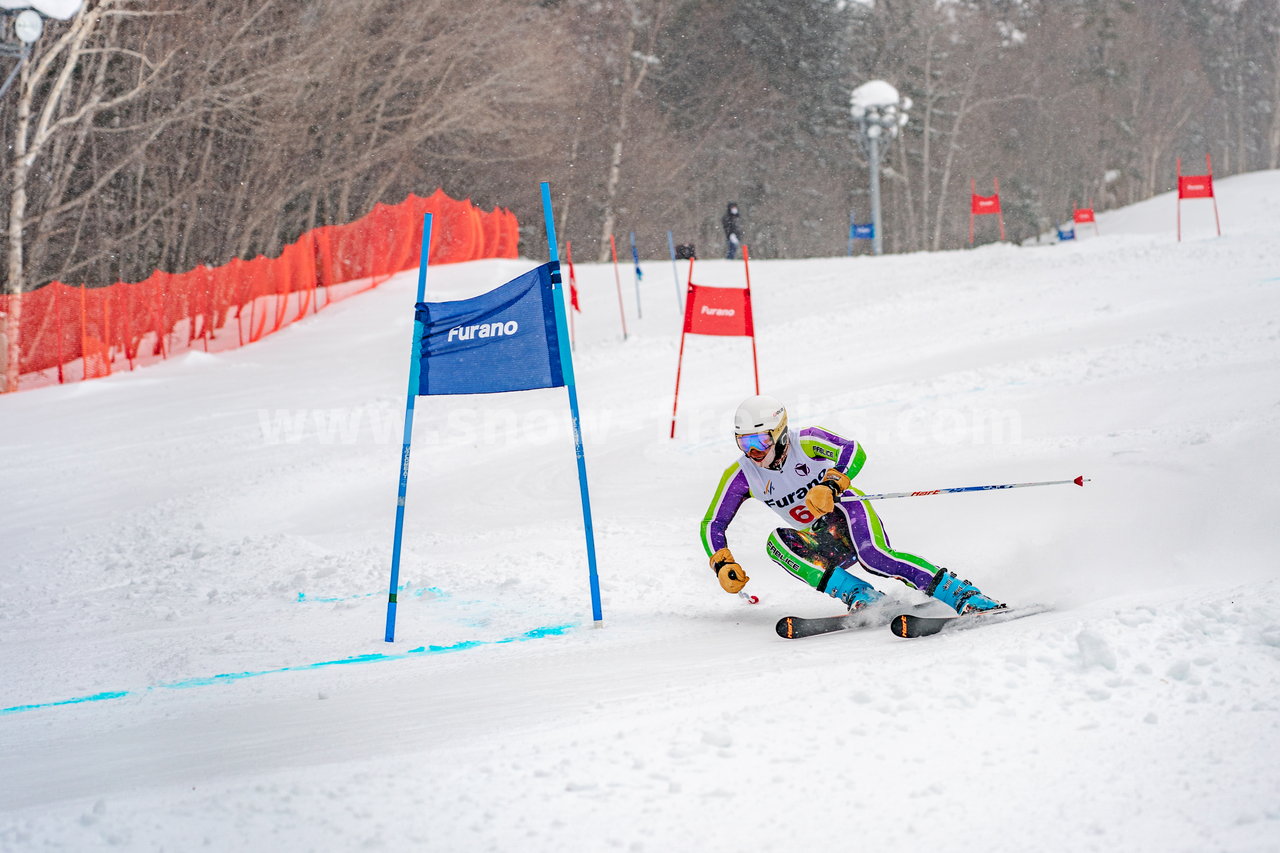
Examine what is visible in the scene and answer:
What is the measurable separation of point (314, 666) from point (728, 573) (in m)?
2.14

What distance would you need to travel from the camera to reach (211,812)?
3600mm

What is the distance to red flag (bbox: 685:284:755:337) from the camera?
39.3 ft

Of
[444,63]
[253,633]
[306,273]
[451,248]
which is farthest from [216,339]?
[253,633]

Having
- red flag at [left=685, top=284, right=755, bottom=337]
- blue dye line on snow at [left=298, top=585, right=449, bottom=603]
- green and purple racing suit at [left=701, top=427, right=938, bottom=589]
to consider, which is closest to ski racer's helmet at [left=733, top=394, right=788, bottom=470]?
green and purple racing suit at [left=701, top=427, right=938, bottom=589]

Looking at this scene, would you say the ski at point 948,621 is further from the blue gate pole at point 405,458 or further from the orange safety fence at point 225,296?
the orange safety fence at point 225,296

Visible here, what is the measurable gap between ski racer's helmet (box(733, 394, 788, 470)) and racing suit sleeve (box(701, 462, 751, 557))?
0.29 meters

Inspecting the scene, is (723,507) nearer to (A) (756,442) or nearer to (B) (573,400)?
(A) (756,442)

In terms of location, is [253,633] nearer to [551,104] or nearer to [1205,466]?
[1205,466]

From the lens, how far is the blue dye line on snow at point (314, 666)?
516 centimetres

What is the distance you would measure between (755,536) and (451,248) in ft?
59.8

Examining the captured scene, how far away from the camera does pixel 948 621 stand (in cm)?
542

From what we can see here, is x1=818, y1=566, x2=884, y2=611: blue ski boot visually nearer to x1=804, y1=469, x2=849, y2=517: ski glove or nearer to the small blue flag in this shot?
x1=804, y1=469, x2=849, y2=517: ski glove

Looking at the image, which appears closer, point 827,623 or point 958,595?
point 958,595

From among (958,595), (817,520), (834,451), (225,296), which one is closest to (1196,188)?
(225,296)
